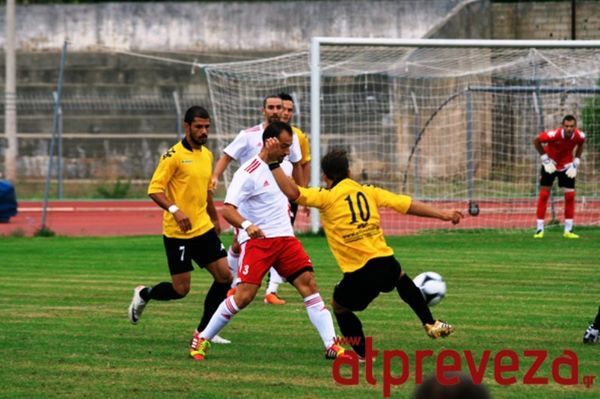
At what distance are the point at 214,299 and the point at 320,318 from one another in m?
1.20

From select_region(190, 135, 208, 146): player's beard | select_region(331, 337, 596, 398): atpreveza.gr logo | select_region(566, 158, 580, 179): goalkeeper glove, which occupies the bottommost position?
select_region(331, 337, 596, 398): atpreveza.gr logo

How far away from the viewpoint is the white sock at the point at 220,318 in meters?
9.27

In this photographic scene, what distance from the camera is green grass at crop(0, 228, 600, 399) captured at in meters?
8.14

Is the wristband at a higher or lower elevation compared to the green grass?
higher

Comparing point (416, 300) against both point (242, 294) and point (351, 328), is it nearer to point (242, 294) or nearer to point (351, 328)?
point (351, 328)

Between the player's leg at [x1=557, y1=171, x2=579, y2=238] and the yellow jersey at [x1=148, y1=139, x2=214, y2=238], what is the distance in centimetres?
1110

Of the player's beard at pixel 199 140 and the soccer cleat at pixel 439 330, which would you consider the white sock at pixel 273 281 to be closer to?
the player's beard at pixel 199 140

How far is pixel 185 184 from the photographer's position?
10.3 m

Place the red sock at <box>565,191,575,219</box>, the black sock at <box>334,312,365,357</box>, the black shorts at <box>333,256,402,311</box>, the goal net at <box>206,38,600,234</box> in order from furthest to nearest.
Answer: the goal net at <box>206,38,600,234</box> < the red sock at <box>565,191,575,219</box> < the black sock at <box>334,312,365,357</box> < the black shorts at <box>333,256,402,311</box>

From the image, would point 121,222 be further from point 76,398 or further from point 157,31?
point 76,398

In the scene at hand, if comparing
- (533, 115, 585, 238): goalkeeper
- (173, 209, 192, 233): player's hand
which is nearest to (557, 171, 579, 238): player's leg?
(533, 115, 585, 238): goalkeeper

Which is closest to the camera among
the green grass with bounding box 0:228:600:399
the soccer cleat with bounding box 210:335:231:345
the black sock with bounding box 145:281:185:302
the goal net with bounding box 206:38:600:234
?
the green grass with bounding box 0:228:600:399

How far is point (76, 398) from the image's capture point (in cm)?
773

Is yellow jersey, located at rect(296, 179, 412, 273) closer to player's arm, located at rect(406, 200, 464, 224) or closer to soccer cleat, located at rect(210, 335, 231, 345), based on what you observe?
player's arm, located at rect(406, 200, 464, 224)
